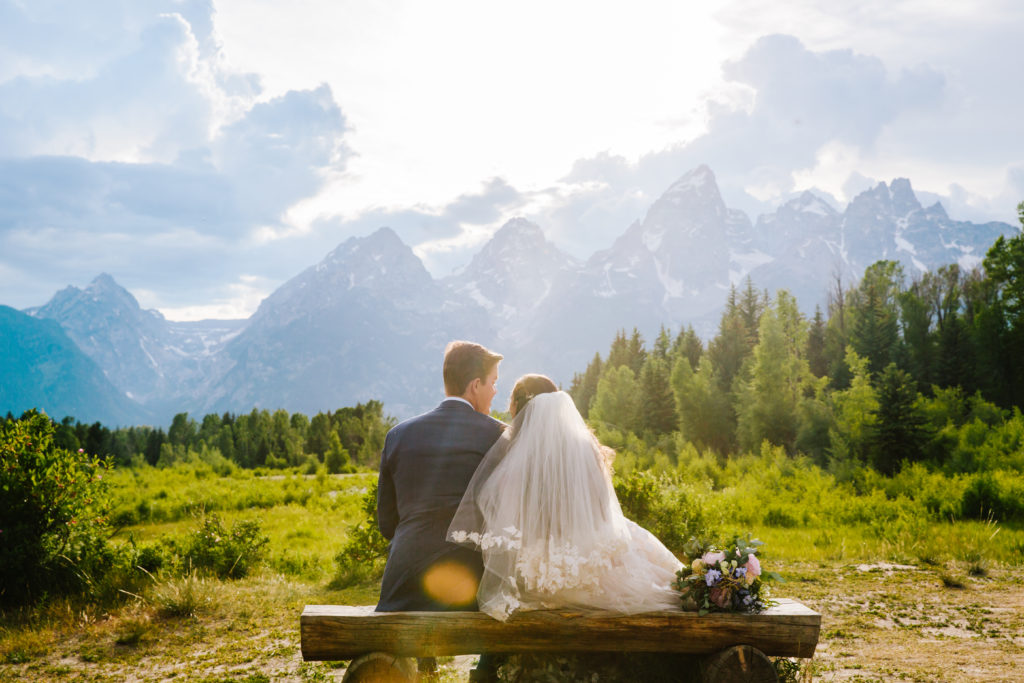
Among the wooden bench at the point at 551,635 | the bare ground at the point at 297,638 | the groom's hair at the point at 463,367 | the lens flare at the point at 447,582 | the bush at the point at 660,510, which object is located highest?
the groom's hair at the point at 463,367

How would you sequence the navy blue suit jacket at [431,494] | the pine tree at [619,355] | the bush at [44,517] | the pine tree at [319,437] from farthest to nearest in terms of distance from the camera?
1. the pine tree at [619,355]
2. the pine tree at [319,437]
3. the bush at [44,517]
4. the navy blue suit jacket at [431,494]

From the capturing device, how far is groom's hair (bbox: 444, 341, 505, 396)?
4352 mm

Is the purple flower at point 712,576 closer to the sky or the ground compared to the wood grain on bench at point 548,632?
closer to the sky

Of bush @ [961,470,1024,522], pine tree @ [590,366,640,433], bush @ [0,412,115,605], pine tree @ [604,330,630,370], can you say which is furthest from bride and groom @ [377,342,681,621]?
pine tree @ [604,330,630,370]

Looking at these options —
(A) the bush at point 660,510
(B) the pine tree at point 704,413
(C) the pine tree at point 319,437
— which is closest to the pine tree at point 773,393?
(B) the pine tree at point 704,413

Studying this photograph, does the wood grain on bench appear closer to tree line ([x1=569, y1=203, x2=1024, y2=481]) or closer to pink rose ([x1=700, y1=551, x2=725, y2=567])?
pink rose ([x1=700, y1=551, x2=725, y2=567])

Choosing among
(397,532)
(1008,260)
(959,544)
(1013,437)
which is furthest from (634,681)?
(1008,260)

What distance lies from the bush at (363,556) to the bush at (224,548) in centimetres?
173

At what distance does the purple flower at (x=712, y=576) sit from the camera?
4039 mm

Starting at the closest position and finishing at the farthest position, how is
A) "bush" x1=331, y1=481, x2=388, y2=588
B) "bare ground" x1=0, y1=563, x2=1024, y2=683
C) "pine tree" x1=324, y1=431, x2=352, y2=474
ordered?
"bare ground" x1=0, y1=563, x2=1024, y2=683
"bush" x1=331, y1=481, x2=388, y2=588
"pine tree" x1=324, y1=431, x2=352, y2=474

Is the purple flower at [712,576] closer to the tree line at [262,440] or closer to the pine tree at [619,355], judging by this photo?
the tree line at [262,440]

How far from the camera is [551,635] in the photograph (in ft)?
13.3

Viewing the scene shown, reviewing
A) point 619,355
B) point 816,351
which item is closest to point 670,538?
point 816,351

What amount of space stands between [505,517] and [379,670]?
129 cm
